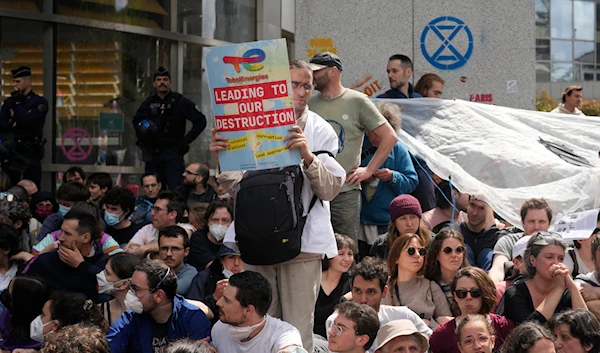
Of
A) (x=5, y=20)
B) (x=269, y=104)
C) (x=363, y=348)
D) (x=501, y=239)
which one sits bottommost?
(x=363, y=348)

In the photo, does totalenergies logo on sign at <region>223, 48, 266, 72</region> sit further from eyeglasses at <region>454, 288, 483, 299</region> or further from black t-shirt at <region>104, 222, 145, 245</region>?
black t-shirt at <region>104, 222, 145, 245</region>

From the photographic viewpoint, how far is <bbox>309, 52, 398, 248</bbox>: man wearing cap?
323 inches

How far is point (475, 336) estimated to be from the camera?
6535 mm

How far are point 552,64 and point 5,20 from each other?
151ft

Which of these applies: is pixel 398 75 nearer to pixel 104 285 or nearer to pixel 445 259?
pixel 445 259

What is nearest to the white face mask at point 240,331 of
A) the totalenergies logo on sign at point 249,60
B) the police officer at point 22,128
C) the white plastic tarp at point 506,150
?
the totalenergies logo on sign at point 249,60

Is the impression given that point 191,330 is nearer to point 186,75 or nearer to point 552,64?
point 186,75

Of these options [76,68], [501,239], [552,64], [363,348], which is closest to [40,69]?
[76,68]

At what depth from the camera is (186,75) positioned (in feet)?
48.0

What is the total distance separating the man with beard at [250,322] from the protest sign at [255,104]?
0.73 m

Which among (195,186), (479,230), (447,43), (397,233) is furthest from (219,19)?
(397,233)

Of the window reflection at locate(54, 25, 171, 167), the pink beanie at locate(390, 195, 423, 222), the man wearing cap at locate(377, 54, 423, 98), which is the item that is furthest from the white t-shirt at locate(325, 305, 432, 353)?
the window reflection at locate(54, 25, 171, 167)

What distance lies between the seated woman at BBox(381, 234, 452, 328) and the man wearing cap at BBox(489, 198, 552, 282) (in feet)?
1.87

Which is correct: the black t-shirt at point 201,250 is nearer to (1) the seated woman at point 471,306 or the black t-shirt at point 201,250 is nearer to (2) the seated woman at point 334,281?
(2) the seated woman at point 334,281
